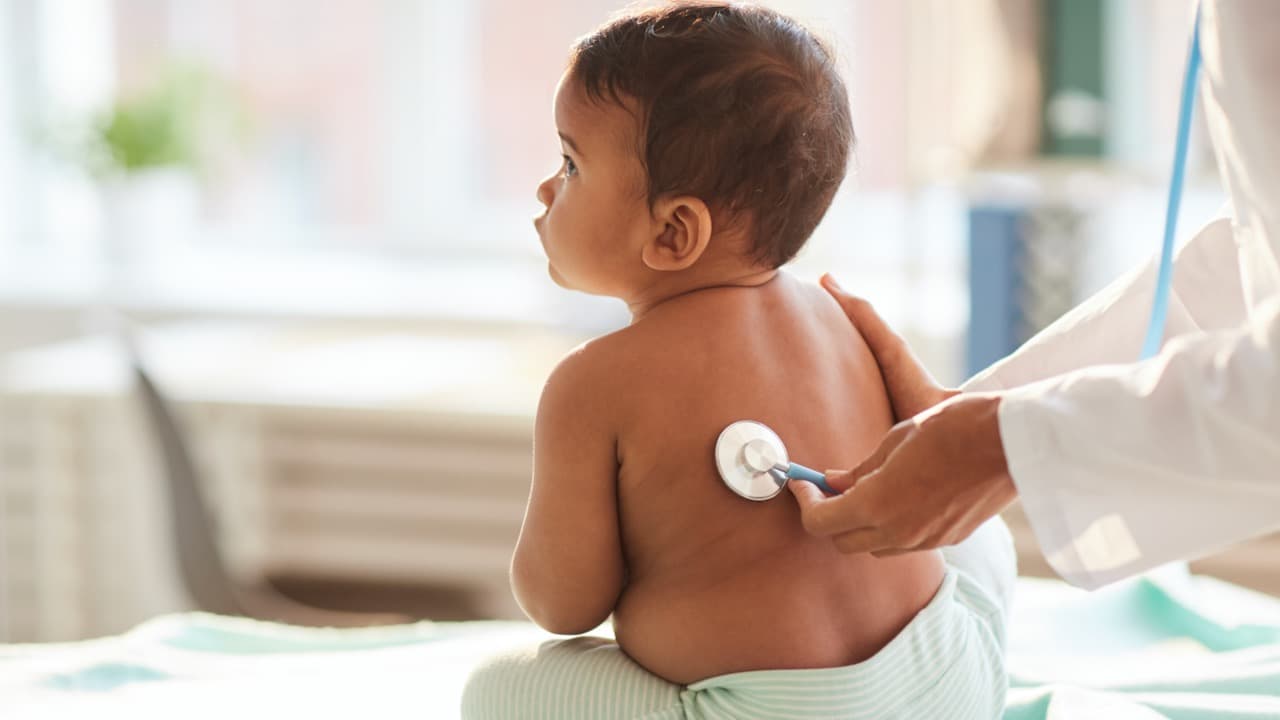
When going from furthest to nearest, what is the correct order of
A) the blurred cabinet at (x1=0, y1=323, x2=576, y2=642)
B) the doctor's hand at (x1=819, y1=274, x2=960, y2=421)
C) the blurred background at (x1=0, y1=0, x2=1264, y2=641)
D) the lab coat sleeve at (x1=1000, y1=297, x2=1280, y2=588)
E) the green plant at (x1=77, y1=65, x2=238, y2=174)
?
1. the green plant at (x1=77, y1=65, x2=238, y2=174)
2. the blurred cabinet at (x1=0, y1=323, x2=576, y2=642)
3. the blurred background at (x1=0, y1=0, x2=1264, y2=641)
4. the doctor's hand at (x1=819, y1=274, x2=960, y2=421)
5. the lab coat sleeve at (x1=1000, y1=297, x2=1280, y2=588)

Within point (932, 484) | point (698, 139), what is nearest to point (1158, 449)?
point (932, 484)

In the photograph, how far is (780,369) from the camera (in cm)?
89

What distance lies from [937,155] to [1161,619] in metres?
1.15

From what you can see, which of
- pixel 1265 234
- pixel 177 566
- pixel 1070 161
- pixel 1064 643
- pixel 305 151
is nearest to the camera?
pixel 1265 234

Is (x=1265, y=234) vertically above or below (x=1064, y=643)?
above

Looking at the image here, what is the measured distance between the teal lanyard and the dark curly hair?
21cm

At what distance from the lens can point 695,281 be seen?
3.02 feet

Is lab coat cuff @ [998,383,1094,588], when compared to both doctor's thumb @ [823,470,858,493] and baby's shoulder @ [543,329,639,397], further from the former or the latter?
baby's shoulder @ [543,329,639,397]

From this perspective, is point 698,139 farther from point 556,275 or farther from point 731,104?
point 556,275

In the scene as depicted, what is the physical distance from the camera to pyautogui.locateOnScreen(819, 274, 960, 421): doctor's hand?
964 millimetres

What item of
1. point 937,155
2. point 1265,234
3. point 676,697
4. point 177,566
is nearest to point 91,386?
point 177,566

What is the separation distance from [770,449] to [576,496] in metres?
0.13

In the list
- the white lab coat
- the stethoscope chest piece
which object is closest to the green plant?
the stethoscope chest piece

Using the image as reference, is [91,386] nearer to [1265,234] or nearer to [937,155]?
[937,155]
